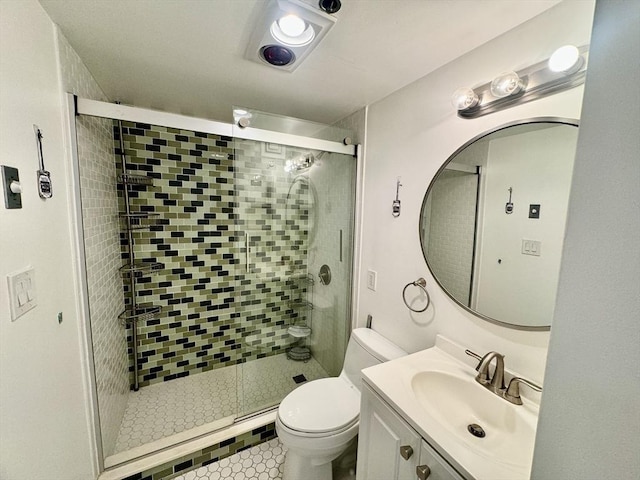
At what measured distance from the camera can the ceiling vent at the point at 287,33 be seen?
951 mm

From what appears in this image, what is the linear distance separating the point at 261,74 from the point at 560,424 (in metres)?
1.72

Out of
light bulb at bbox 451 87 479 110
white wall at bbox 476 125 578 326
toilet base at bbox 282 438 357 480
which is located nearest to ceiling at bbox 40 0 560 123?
light bulb at bbox 451 87 479 110

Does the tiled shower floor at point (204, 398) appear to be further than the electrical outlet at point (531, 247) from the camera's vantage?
Yes

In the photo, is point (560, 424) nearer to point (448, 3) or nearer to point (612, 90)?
point (612, 90)

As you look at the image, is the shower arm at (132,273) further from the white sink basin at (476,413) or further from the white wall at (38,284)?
the white sink basin at (476,413)

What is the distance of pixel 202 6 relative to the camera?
975mm

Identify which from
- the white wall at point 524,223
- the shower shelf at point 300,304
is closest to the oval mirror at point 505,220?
the white wall at point 524,223

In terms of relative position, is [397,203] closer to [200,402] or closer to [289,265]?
[289,265]

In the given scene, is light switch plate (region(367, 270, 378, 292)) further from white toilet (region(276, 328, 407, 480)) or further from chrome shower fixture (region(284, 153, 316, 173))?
chrome shower fixture (region(284, 153, 316, 173))

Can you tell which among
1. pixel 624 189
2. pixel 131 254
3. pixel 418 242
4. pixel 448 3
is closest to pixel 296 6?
pixel 448 3

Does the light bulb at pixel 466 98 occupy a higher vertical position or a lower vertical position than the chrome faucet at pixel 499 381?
higher

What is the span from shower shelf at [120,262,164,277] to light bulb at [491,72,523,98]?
95.5 inches

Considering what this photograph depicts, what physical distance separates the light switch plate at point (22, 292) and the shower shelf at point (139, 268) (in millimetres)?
1215

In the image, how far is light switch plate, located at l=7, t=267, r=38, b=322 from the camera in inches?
29.2
